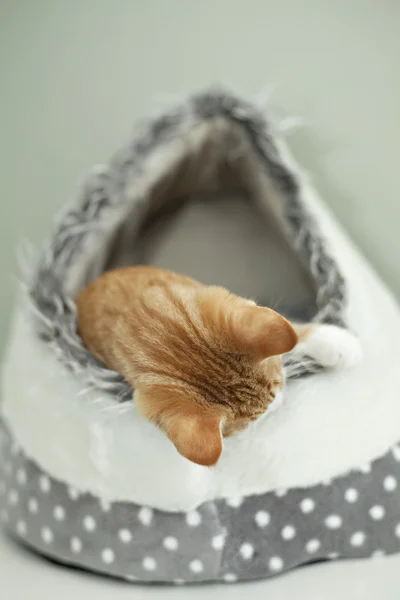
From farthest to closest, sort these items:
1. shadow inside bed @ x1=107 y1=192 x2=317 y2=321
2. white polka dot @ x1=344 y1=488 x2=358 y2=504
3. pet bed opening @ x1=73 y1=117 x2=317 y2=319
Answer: shadow inside bed @ x1=107 y1=192 x2=317 y2=321
pet bed opening @ x1=73 y1=117 x2=317 y2=319
white polka dot @ x1=344 y1=488 x2=358 y2=504

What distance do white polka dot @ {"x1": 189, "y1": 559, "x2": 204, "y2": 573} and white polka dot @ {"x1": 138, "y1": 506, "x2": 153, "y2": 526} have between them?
89 millimetres

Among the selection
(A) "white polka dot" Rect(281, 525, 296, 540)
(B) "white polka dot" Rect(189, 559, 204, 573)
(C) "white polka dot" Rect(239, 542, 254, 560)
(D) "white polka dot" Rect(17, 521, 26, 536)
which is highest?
(A) "white polka dot" Rect(281, 525, 296, 540)

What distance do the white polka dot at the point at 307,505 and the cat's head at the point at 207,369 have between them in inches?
5.7

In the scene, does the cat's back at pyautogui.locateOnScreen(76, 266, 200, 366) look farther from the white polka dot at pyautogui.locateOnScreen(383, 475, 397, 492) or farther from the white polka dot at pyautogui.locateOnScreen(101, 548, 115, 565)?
the white polka dot at pyautogui.locateOnScreen(383, 475, 397, 492)

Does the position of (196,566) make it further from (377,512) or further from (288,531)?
(377,512)

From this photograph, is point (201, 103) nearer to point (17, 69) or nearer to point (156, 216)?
point (156, 216)

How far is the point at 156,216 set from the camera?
128 centimetres

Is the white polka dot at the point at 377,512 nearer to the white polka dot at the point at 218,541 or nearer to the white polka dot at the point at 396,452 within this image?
the white polka dot at the point at 396,452

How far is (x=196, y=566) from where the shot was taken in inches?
32.9

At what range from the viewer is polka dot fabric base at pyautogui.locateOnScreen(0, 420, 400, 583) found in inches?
31.8

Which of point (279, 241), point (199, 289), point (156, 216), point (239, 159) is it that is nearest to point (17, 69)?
point (156, 216)

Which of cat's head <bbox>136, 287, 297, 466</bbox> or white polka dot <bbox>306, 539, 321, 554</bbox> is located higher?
cat's head <bbox>136, 287, 297, 466</bbox>

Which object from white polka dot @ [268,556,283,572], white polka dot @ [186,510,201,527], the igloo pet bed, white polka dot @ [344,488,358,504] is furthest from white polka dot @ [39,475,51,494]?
white polka dot @ [344,488,358,504]

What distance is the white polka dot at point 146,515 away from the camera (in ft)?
2.76
